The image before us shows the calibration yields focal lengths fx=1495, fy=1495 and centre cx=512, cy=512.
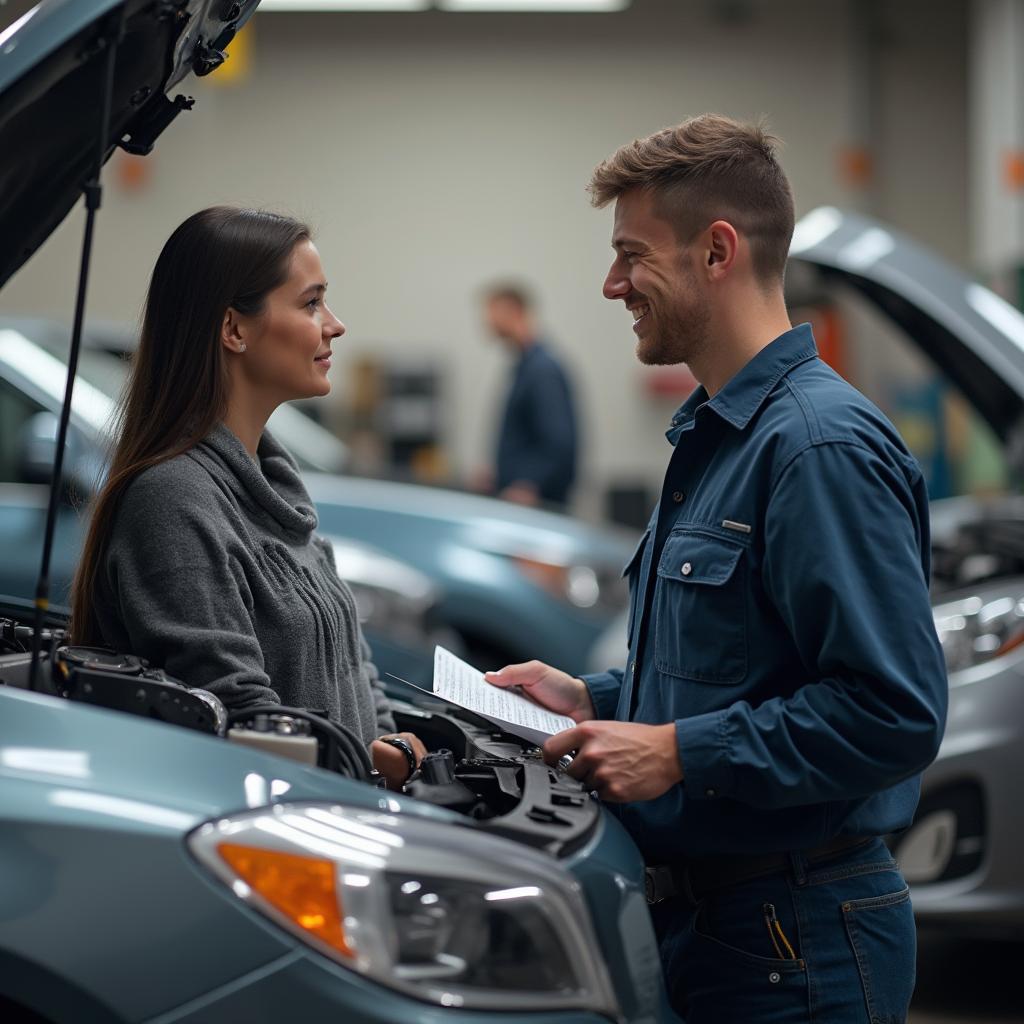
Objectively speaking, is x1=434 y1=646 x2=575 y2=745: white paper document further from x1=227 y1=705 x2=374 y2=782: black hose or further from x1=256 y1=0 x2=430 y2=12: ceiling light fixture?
x1=256 y1=0 x2=430 y2=12: ceiling light fixture

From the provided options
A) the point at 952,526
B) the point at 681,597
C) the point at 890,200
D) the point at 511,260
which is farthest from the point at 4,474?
the point at 890,200

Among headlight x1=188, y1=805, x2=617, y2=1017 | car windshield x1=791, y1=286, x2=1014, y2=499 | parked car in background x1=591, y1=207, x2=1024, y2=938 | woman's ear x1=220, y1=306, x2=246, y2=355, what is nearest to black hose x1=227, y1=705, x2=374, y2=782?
headlight x1=188, y1=805, x2=617, y2=1017

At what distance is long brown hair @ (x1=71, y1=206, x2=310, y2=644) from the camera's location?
6.88 ft

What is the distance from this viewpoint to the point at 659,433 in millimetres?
12367

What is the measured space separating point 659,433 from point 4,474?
784 cm

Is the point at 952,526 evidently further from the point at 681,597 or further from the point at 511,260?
the point at 511,260

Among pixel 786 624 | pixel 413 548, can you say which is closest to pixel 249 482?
pixel 786 624

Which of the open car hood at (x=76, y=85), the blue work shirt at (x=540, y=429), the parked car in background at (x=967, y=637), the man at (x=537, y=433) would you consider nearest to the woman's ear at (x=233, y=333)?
the open car hood at (x=76, y=85)

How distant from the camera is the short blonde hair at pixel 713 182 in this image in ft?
6.14

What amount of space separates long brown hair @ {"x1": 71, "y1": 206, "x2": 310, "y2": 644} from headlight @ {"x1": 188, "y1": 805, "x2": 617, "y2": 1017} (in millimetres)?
750

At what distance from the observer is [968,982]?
12.2 feet

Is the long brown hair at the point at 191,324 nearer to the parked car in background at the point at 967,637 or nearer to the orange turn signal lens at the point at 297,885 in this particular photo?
the orange turn signal lens at the point at 297,885

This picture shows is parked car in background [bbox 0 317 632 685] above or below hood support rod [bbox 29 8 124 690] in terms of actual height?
below

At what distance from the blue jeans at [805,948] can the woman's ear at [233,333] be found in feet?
3.27
